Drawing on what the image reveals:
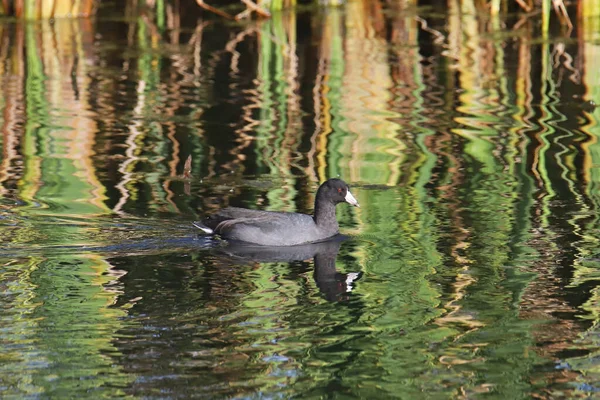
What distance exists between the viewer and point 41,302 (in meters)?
6.89

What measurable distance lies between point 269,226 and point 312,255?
37cm

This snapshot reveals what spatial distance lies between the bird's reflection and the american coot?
0.05 meters

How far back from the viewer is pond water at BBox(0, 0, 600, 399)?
19.6ft

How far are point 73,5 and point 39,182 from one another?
936 centimetres

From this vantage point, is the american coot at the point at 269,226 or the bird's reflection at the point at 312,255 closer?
the bird's reflection at the point at 312,255

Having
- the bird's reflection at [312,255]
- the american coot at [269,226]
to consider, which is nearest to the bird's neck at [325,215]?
the american coot at [269,226]

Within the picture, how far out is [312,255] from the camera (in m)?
8.41

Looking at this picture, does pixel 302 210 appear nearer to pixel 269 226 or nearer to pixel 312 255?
pixel 269 226

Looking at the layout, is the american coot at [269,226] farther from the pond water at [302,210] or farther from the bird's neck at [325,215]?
the pond water at [302,210]

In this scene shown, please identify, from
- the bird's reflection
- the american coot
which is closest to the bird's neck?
the american coot

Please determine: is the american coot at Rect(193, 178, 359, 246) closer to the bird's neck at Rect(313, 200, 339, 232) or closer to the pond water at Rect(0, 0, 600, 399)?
the bird's neck at Rect(313, 200, 339, 232)

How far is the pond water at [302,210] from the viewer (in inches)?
236

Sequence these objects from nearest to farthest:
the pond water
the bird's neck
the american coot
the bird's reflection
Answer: the pond water < the bird's reflection < the american coot < the bird's neck

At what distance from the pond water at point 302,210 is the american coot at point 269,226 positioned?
0.37 feet
